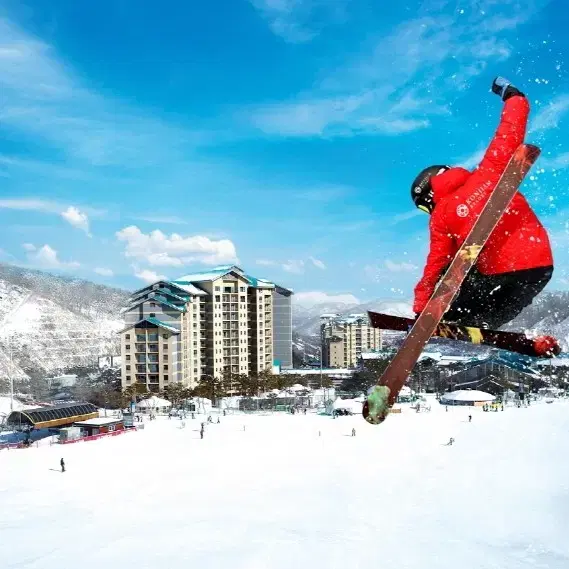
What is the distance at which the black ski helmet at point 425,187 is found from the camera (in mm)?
3912

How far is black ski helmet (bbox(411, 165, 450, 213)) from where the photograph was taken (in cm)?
391

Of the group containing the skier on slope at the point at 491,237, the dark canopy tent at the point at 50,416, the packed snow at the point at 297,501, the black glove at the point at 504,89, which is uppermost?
the black glove at the point at 504,89

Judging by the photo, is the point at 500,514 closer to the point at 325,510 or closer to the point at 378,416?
the point at 325,510

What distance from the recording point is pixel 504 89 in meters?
3.85

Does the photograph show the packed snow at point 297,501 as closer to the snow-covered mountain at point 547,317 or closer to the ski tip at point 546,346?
the snow-covered mountain at point 547,317

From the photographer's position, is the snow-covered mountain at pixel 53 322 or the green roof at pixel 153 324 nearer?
the green roof at pixel 153 324

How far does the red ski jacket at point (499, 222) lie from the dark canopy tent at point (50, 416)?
2384 cm

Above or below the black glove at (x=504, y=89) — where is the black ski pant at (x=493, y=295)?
below

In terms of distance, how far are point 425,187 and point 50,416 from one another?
24651 millimetres

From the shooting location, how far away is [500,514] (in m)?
11.9

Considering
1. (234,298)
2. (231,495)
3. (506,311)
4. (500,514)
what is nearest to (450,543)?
(500,514)

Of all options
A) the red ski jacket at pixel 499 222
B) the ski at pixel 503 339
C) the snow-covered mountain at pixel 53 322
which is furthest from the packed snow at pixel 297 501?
the snow-covered mountain at pixel 53 322

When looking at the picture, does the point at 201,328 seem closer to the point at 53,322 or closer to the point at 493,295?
the point at 493,295

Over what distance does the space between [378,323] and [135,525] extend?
946cm
